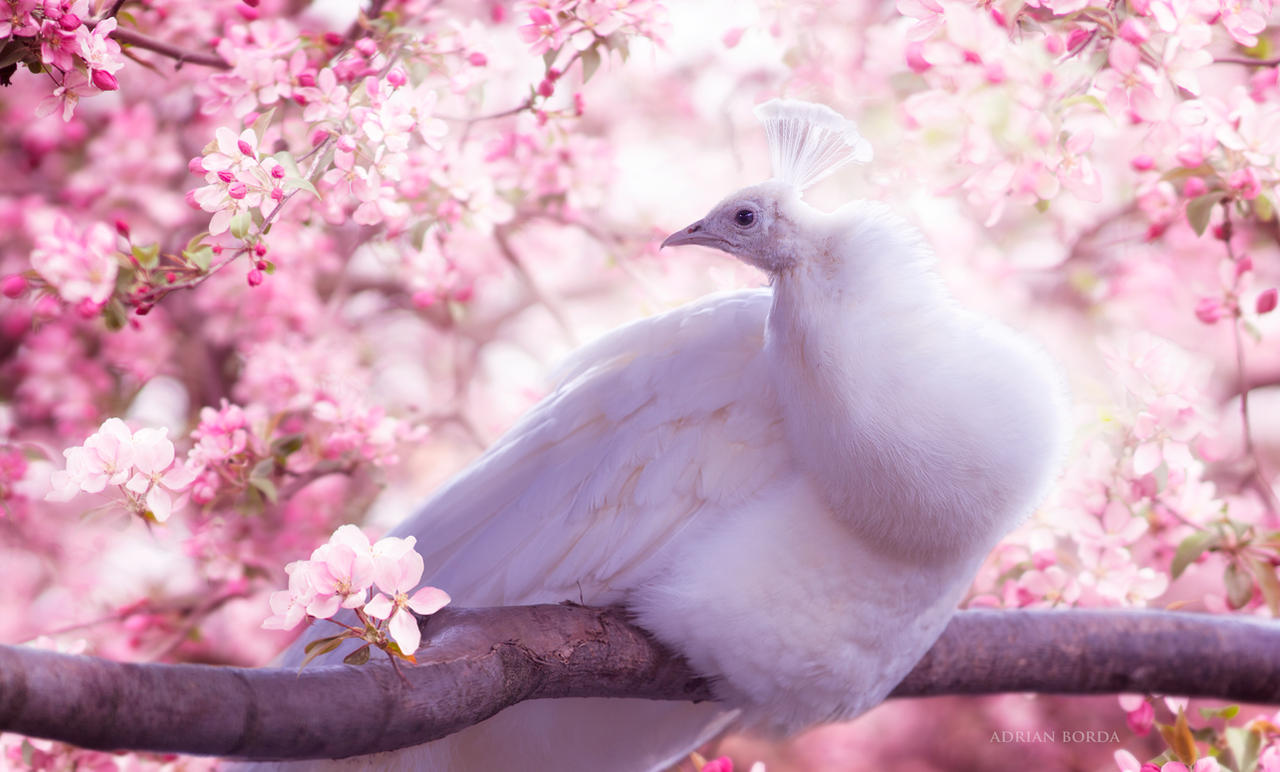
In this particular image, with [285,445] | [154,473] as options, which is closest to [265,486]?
[285,445]

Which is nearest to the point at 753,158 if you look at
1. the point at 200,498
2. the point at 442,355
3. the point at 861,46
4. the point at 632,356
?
the point at 861,46

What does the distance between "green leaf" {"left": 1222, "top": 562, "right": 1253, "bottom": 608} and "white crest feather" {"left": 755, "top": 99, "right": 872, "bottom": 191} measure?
0.57 m

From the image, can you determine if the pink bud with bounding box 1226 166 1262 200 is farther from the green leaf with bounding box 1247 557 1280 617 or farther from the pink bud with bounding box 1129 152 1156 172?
the green leaf with bounding box 1247 557 1280 617

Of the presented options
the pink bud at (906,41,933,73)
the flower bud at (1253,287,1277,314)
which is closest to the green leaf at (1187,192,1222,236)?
the flower bud at (1253,287,1277,314)

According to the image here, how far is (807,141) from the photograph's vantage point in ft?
2.86

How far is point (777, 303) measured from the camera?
85 centimetres

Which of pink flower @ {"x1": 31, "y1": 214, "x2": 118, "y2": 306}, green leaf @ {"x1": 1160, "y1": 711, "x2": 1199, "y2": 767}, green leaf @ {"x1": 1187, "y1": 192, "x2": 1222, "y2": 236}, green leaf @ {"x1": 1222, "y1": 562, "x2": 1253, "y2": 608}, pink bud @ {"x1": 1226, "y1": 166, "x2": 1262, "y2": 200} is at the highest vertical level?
pink bud @ {"x1": 1226, "y1": 166, "x2": 1262, "y2": 200}

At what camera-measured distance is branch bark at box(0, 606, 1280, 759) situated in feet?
1.92

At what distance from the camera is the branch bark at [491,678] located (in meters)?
0.58

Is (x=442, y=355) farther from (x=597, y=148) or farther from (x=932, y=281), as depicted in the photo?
(x=932, y=281)

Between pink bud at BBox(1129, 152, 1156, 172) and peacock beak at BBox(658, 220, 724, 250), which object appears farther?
pink bud at BBox(1129, 152, 1156, 172)

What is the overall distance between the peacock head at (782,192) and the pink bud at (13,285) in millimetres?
598

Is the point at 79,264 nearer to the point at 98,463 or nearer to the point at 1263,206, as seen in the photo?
the point at 98,463

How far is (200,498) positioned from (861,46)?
42.3 inches
